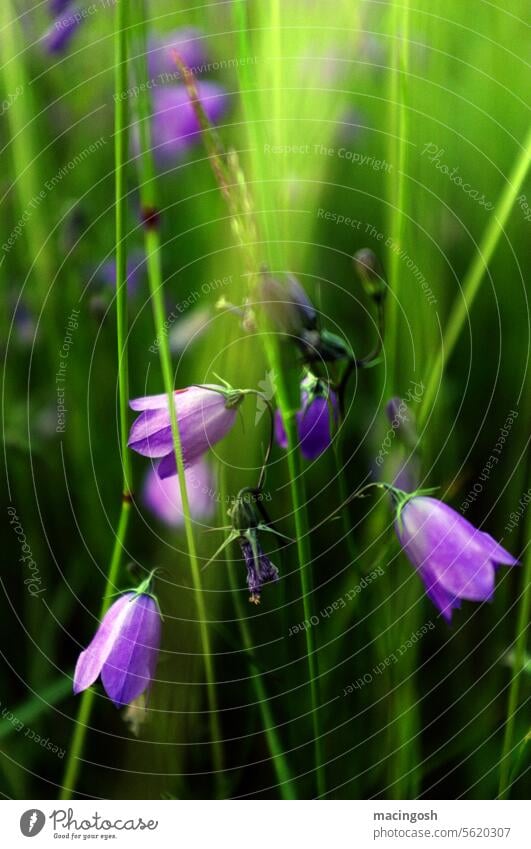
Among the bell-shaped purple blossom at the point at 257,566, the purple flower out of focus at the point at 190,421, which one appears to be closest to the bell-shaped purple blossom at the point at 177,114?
the purple flower out of focus at the point at 190,421

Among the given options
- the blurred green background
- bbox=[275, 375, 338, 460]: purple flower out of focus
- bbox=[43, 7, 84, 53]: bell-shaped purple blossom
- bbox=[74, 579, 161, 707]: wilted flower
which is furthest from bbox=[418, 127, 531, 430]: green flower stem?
bbox=[43, 7, 84, 53]: bell-shaped purple blossom

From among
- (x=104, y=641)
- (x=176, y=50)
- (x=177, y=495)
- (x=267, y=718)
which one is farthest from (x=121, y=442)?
(x=176, y=50)

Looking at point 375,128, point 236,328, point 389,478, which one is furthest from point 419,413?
point 375,128

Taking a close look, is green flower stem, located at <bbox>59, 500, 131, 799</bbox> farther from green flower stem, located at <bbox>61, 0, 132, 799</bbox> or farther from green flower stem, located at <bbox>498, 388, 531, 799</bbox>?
green flower stem, located at <bbox>498, 388, 531, 799</bbox>

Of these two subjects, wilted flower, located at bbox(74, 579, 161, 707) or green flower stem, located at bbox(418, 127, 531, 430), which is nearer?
wilted flower, located at bbox(74, 579, 161, 707)

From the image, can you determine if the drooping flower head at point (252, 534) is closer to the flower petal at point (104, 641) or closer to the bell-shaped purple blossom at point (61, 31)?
the flower petal at point (104, 641)
